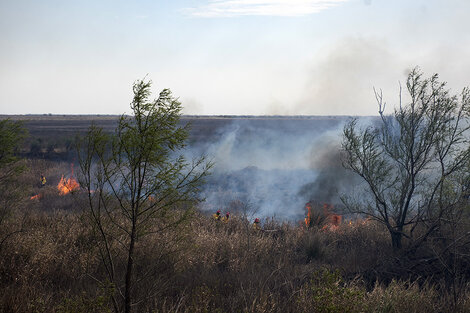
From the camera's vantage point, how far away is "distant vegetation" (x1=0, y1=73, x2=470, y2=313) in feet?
13.7

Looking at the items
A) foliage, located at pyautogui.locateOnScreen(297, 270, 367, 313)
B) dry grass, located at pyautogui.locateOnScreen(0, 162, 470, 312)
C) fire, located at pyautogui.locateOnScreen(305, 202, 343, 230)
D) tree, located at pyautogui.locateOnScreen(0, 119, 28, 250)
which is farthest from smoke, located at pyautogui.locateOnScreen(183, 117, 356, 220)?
foliage, located at pyautogui.locateOnScreen(297, 270, 367, 313)

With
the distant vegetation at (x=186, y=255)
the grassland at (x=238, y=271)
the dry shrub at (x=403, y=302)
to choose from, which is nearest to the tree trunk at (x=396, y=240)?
the distant vegetation at (x=186, y=255)

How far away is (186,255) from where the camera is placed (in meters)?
6.61

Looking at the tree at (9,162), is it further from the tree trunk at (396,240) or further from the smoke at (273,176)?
the tree trunk at (396,240)

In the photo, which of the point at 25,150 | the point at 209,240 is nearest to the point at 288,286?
the point at 209,240

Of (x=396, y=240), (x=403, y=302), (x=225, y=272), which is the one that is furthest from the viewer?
(x=396, y=240)

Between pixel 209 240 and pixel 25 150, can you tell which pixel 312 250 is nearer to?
pixel 209 240

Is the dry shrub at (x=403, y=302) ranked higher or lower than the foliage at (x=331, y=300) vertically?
lower

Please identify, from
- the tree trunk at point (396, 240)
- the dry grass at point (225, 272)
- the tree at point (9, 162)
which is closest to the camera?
the dry grass at point (225, 272)

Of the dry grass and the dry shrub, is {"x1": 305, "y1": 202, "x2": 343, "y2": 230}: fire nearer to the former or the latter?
the dry grass

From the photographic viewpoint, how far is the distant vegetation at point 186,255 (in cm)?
417

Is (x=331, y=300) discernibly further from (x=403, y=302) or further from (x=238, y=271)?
(x=238, y=271)

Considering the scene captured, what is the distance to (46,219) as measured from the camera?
9266 millimetres

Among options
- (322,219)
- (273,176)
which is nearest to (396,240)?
(322,219)
